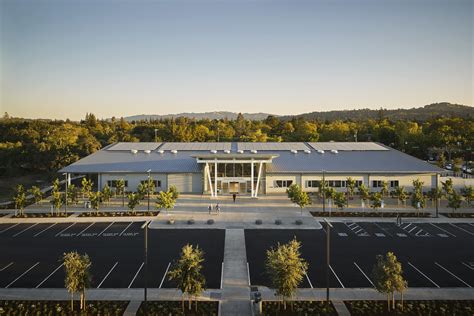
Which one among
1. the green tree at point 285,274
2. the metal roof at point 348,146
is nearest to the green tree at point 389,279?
the green tree at point 285,274

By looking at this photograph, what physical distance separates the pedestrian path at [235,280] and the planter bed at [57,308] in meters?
5.54

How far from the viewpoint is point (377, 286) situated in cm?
2077

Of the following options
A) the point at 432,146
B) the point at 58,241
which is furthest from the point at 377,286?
the point at 432,146

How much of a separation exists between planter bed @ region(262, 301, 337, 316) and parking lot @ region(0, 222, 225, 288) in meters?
3.87

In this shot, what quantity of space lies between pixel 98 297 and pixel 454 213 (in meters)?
39.0

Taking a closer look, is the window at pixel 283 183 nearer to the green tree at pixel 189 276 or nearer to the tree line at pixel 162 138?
the tree line at pixel 162 138

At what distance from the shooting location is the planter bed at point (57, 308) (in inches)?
804

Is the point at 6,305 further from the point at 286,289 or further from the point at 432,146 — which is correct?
the point at 432,146

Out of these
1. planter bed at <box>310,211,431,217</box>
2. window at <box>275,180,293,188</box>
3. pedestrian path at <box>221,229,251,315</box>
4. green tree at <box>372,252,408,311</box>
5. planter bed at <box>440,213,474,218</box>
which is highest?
window at <box>275,180,293,188</box>

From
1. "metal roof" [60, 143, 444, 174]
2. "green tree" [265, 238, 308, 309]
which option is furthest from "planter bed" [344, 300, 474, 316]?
"metal roof" [60, 143, 444, 174]

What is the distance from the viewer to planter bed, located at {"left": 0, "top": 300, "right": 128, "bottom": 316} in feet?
67.0

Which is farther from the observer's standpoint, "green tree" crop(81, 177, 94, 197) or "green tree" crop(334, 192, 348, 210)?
"green tree" crop(81, 177, 94, 197)

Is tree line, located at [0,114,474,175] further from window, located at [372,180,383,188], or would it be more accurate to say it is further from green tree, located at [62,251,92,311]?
green tree, located at [62,251,92,311]

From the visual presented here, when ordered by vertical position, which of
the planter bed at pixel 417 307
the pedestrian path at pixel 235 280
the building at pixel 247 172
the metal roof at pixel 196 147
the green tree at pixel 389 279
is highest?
the metal roof at pixel 196 147
